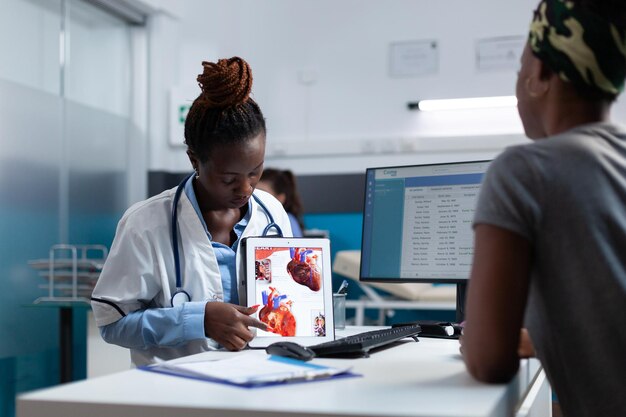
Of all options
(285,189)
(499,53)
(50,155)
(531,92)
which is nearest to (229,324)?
(531,92)

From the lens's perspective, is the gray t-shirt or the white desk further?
the gray t-shirt

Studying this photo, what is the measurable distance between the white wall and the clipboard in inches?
163

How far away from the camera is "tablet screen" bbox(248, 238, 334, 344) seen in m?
1.73

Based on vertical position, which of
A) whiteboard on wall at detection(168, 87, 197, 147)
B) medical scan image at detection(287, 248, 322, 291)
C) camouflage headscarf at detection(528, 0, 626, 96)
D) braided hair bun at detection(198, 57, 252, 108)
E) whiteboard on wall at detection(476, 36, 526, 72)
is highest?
whiteboard on wall at detection(476, 36, 526, 72)

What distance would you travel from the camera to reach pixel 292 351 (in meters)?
1.36

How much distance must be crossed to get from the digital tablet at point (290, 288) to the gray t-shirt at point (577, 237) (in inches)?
27.9

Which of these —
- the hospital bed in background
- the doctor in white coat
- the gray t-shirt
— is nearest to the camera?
the gray t-shirt

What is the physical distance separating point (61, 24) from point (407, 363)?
4.14 meters

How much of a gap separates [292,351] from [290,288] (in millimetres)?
415

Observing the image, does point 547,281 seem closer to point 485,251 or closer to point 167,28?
Answer: point 485,251

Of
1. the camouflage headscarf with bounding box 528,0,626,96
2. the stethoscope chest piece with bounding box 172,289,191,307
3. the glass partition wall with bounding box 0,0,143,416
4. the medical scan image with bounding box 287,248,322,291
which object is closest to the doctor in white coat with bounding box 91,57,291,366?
the stethoscope chest piece with bounding box 172,289,191,307

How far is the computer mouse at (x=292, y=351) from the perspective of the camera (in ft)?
4.41

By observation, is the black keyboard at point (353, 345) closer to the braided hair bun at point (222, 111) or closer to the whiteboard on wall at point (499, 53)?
the braided hair bun at point (222, 111)

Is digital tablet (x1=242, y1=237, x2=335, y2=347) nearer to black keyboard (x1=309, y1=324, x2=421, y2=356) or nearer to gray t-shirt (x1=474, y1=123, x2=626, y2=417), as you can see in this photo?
black keyboard (x1=309, y1=324, x2=421, y2=356)
